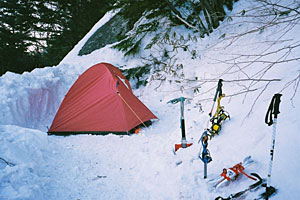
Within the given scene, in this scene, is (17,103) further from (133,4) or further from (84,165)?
(133,4)

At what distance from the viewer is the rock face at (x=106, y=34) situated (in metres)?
9.45

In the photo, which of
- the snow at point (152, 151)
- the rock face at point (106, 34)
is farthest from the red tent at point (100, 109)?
the rock face at point (106, 34)

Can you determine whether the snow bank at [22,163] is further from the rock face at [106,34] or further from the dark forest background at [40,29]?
the dark forest background at [40,29]

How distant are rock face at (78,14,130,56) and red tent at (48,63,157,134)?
4688 mm

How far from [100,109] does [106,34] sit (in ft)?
21.2

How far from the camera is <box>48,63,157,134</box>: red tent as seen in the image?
4578 mm

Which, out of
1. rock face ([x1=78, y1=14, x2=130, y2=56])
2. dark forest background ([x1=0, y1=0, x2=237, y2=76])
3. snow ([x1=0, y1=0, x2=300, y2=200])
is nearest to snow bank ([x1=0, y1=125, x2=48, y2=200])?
snow ([x1=0, y1=0, x2=300, y2=200])

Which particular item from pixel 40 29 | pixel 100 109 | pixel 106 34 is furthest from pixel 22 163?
pixel 40 29

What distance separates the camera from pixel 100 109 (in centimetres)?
467

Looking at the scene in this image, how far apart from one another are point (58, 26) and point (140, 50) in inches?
500

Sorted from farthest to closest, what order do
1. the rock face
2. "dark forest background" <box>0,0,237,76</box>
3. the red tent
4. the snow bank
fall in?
"dark forest background" <box>0,0,237,76</box>
the rock face
the red tent
the snow bank

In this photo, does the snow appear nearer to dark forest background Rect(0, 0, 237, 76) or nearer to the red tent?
the red tent

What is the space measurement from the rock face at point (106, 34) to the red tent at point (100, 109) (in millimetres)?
4688

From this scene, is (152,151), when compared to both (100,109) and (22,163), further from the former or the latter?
(22,163)
